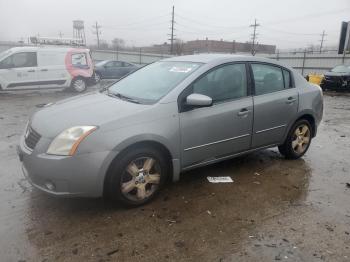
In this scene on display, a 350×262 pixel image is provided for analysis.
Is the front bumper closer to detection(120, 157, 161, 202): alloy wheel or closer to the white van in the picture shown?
detection(120, 157, 161, 202): alloy wheel

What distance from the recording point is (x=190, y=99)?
148 inches

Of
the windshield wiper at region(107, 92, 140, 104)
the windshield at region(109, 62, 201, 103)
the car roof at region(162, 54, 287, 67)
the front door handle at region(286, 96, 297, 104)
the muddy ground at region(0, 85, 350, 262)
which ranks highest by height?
the car roof at region(162, 54, 287, 67)

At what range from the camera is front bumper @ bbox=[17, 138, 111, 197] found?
10.5ft

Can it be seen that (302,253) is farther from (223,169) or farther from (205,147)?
(223,169)

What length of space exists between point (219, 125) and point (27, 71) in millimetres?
10834

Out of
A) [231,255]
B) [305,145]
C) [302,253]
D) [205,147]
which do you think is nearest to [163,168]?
[205,147]

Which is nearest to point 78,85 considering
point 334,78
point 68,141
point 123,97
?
point 123,97

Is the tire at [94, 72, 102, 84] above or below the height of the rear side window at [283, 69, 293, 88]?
below

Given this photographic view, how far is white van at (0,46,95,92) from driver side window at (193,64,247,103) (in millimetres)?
10533

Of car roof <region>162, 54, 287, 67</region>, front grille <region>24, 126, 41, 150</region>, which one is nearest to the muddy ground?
front grille <region>24, 126, 41, 150</region>

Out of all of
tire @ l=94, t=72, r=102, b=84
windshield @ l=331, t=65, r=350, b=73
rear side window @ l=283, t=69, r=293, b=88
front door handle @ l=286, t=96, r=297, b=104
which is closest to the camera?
front door handle @ l=286, t=96, r=297, b=104

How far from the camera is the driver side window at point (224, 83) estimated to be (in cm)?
408

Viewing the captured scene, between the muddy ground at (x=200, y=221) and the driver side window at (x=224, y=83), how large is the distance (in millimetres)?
1143

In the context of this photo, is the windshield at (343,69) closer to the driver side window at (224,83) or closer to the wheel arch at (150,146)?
the driver side window at (224,83)
